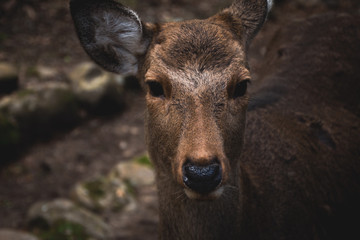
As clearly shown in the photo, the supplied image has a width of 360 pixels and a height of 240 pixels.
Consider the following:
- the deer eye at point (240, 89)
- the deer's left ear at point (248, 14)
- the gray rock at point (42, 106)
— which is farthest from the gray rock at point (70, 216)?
the deer's left ear at point (248, 14)

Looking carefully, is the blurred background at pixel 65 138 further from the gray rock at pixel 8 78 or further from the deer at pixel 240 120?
the deer at pixel 240 120

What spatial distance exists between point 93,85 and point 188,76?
575cm

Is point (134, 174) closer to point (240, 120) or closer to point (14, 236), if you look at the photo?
point (14, 236)

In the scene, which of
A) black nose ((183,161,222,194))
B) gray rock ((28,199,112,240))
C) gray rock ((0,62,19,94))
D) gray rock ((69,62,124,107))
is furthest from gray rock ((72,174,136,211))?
black nose ((183,161,222,194))

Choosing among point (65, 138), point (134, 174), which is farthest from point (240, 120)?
point (65, 138)

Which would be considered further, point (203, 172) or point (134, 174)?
point (134, 174)

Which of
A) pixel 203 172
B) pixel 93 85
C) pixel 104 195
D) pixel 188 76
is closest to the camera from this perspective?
pixel 203 172

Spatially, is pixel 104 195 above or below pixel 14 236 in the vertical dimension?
below

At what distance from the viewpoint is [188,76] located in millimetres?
2713

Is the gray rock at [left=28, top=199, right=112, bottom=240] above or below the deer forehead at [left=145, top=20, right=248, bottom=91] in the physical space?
below

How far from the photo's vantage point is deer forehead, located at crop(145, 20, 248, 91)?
2.72m

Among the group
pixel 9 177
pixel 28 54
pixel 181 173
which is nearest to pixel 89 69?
pixel 28 54

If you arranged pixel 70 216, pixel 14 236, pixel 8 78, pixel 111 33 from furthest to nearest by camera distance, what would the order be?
1. pixel 8 78
2. pixel 70 216
3. pixel 14 236
4. pixel 111 33

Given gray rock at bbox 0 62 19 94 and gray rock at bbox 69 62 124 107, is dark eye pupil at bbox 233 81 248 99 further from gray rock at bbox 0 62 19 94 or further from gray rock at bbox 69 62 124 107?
gray rock at bbox 0 62 19 94
